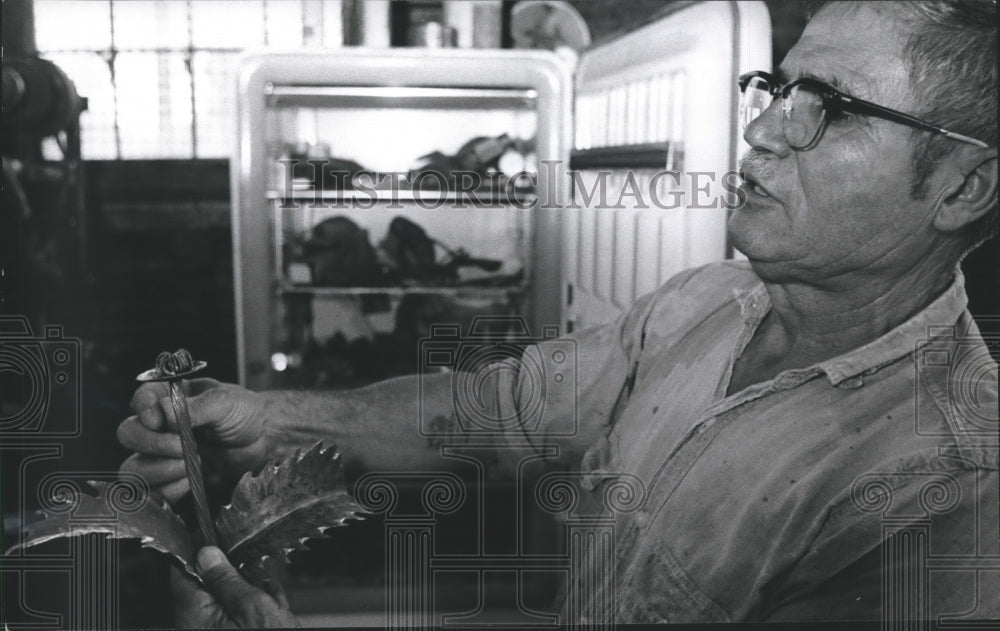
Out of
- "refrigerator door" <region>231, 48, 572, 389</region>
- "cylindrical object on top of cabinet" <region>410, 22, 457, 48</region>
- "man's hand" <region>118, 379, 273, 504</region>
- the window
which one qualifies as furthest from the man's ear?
"man's hand" <region>118, 379, 273, 504</region>

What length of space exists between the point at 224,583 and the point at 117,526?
0.17m

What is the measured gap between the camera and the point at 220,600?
1.21 metres

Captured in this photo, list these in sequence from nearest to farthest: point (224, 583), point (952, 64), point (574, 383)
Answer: point (952, 64) < point (224, 583) < point (574, 383)

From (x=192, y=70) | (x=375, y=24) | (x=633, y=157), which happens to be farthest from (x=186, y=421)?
(x=633, y=157)

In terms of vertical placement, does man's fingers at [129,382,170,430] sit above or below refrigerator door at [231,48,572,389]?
below

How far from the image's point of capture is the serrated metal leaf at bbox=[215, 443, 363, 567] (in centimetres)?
124

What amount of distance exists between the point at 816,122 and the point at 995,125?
0.21 m

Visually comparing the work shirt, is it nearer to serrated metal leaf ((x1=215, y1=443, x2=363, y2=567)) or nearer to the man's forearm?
the man's forearm

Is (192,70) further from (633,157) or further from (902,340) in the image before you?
(902,340)

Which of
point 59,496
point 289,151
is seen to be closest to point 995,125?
point 289,151

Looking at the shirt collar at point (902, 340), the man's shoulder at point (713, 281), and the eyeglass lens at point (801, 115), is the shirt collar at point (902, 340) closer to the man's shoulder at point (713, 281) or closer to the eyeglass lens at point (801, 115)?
the man's shoulder at point (713, 281)

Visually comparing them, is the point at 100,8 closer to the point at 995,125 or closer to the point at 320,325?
the point at 320,325

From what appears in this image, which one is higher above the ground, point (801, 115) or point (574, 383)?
point (801, 115)

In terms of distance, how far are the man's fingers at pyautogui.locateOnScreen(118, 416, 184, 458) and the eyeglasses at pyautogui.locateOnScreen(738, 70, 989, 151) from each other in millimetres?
898
